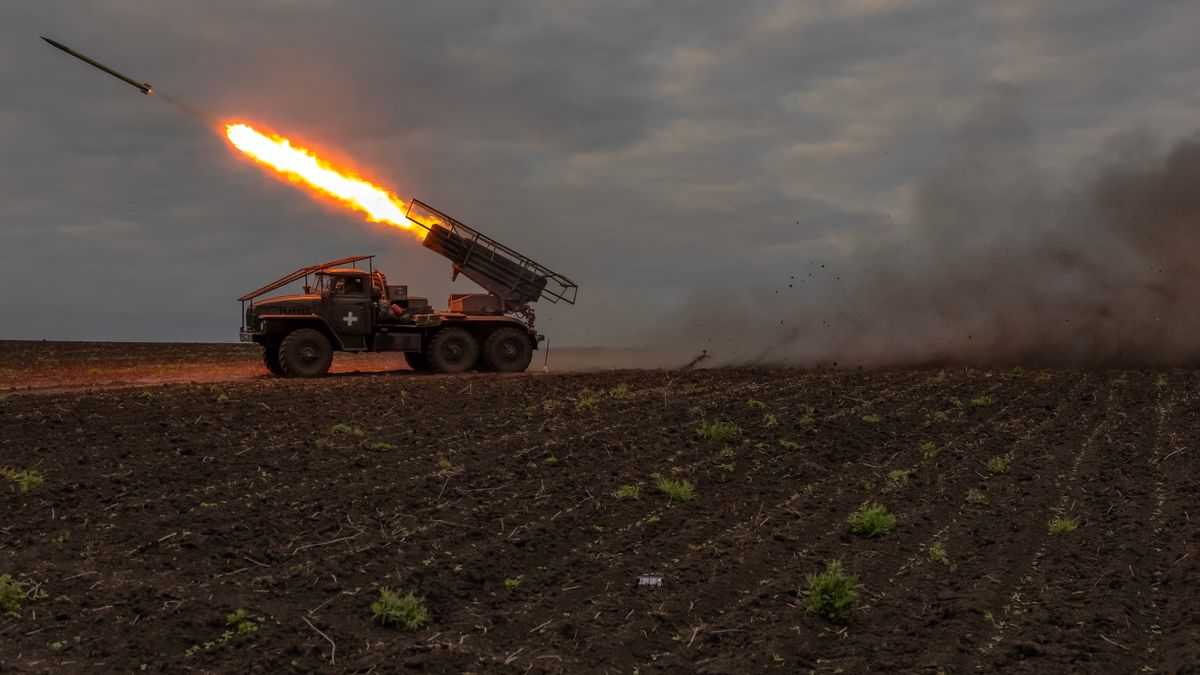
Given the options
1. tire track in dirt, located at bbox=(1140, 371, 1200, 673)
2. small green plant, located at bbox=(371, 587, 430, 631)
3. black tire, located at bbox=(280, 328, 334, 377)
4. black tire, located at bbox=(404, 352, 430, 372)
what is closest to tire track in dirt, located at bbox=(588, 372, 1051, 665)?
small green plant, located at bbox=(371, 587, 430, 631)

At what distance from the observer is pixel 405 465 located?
14.3 meters

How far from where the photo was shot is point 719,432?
16.2 m

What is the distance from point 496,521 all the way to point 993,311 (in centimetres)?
2733

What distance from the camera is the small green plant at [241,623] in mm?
8344

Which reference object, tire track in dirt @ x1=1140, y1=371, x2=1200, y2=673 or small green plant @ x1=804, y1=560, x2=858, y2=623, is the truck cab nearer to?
tire track in dirt @ x1=1140, y1=371, x2=1200, y2=673

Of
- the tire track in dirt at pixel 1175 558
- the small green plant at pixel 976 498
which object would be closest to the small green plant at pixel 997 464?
the small green plant at pixel 976 498

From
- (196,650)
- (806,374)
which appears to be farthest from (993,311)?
(196,650)

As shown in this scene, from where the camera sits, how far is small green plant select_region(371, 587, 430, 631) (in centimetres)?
854

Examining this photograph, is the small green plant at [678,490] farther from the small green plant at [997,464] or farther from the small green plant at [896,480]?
the small green plant at [997,464]

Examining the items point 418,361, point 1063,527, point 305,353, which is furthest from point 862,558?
point 418,361

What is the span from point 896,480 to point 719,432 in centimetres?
320

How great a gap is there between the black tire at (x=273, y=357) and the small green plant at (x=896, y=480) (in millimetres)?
18368

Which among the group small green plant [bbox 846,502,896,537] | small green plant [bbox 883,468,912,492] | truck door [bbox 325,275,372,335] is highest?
truck door [bbox 325,275,372,335]

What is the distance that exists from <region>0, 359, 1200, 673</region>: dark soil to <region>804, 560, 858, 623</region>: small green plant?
0.10 m
